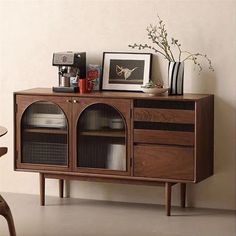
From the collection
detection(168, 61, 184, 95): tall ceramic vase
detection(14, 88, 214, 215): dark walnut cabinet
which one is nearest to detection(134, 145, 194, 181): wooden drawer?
detection(14, 88, 214, 215): dark walnut cabinet

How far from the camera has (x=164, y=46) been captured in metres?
A: 6.20

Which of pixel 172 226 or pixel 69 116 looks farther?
pixel 69 116

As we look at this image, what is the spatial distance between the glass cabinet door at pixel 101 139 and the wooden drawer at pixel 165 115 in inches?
5.9

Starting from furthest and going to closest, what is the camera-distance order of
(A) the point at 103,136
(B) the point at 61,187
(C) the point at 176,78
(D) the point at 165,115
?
(B) the point at 61,187 < (A) the point at 103,136 < (C) the point at 176,78 < (D) the point at 165,115

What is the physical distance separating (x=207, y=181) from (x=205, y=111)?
583 millimetres

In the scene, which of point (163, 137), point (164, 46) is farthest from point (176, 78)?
point (163, 137)

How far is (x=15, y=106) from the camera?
6344 mm

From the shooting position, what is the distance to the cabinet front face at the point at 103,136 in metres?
6.09

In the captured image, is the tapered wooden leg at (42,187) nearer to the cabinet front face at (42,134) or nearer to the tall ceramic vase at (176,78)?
the cabinet front face at (42,134)

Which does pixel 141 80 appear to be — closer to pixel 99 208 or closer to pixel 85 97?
pixel 85 97

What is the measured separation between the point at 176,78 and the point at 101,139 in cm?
71

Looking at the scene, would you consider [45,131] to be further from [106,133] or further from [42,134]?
[106,133]

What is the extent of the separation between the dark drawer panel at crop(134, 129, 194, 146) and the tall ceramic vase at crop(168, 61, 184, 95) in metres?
0.33

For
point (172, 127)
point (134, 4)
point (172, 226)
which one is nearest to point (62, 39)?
point (134, 4)
